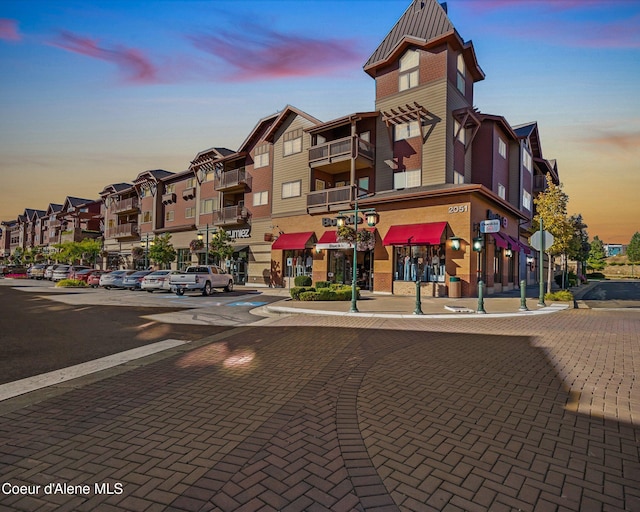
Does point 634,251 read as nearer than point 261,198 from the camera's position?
No

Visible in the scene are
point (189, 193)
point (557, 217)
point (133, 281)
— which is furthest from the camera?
point (189, 193)

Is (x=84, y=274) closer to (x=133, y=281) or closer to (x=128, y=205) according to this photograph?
(x=133, y=281)

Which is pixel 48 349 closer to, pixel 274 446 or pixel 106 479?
pixel 106 479

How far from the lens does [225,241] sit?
36.3 metres

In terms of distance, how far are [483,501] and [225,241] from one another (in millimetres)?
35084

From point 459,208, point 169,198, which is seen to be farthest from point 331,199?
point 169,198

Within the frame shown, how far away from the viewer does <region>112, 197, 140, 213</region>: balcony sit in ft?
166

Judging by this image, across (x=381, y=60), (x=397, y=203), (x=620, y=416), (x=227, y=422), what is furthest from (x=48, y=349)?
(x=381, y=60)

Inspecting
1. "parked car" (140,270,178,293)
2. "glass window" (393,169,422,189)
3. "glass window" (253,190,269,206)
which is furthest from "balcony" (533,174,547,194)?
"parked car" (140,270,178,293)

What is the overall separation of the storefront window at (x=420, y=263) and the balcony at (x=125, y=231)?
3937 centimetres

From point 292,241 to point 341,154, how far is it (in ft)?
24.8

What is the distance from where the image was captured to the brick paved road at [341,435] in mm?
2998

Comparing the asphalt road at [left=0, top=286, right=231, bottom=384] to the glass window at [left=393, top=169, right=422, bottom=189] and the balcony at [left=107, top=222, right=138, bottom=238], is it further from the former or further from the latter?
the balcony at [left=107, top=222, right=138, bottom=238]

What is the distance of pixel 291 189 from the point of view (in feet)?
102
